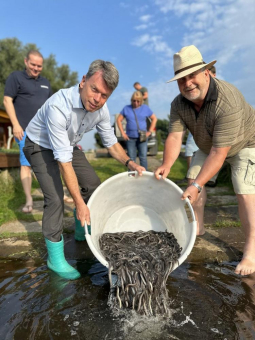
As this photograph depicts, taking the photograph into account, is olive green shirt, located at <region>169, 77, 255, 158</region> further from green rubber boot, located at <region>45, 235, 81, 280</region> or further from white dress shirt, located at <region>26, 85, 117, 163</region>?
green rubber boot, located at <region>45, 235, 81, 280</region>

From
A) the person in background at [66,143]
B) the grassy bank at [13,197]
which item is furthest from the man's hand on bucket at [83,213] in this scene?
the grassy bank at [13,197]

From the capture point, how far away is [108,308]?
2.24m

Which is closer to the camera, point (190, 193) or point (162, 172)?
point (190, 193)

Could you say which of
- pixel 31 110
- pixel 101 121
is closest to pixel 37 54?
pixel 31 110

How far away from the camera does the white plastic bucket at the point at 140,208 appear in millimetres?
2779

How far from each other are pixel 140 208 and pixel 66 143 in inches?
53.5

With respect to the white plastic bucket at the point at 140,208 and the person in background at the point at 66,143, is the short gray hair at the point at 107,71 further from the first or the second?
the white plastic bucket at the point at 140,208

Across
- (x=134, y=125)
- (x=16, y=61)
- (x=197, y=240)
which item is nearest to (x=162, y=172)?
(x=197, y=240)

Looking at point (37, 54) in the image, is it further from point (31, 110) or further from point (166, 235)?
point (166, 235)

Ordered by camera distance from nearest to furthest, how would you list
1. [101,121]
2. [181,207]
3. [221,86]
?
[221,86], [181,207], [101,121]

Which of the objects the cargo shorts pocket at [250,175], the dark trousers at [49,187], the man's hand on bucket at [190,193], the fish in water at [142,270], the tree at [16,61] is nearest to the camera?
the fish in water at [142,270]

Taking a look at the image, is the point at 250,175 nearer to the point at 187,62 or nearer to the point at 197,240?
the point at 197,240

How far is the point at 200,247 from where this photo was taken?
10.3 feet

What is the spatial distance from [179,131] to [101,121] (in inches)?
33.7
